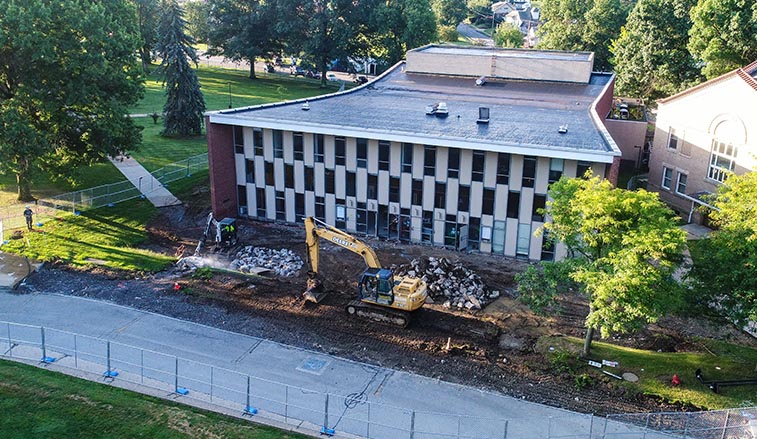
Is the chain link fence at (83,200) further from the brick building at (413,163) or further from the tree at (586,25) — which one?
the tree at (586,25)

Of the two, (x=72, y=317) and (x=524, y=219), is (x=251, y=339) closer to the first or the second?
(x=72, y=317)

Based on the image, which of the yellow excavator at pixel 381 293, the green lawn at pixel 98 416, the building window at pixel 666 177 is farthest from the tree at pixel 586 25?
the green lawn at pixel 98 416

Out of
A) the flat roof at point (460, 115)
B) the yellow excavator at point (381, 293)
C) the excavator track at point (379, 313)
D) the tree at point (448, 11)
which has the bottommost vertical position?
the excavator track at point (379, 313)

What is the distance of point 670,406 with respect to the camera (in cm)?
2497

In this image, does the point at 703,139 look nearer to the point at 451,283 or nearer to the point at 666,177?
the point at 666,177

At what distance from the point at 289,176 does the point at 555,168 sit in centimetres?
1658

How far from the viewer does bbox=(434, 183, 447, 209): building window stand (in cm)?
3928

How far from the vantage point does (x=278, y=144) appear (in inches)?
1670

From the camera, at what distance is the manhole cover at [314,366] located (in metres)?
27.1

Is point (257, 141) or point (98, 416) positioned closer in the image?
point (98, 416)

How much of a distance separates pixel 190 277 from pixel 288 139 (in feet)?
36.7

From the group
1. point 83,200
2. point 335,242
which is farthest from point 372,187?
point 83,200

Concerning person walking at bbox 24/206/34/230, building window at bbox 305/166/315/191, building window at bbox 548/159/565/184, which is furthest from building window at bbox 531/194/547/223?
person walking at bbox 24/206/34/230

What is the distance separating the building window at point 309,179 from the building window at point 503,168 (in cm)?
1175
